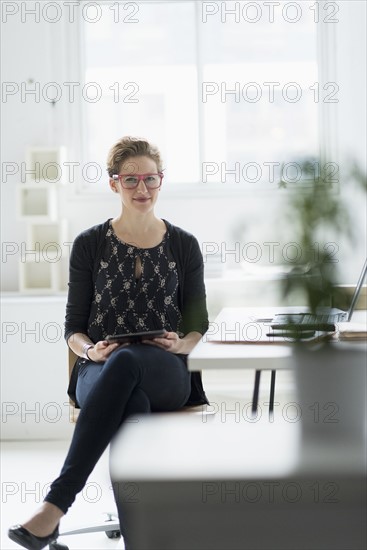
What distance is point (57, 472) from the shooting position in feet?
12.6

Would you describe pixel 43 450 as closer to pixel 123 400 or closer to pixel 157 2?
pixel 123 400

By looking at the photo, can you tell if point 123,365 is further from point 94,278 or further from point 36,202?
point 36,202

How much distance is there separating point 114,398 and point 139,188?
2.56 feet

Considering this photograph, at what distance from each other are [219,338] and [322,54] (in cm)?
293

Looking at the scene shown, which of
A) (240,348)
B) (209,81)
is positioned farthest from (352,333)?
(209,81)

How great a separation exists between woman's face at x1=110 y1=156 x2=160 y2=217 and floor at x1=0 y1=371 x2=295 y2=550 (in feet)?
2.46

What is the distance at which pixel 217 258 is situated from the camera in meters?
4.61

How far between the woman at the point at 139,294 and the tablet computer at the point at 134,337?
0.07ft

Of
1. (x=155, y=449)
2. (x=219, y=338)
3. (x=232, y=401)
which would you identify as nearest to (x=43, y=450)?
(x=232, y=401)

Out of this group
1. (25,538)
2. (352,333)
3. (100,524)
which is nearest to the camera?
(352,333)

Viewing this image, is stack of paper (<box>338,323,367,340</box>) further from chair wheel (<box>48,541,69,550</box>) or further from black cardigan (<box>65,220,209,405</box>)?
chair wheel (<box>48,541,69,550</box>)

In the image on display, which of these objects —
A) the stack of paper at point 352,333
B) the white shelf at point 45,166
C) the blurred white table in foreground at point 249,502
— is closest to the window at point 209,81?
the white shelf at point 45,166

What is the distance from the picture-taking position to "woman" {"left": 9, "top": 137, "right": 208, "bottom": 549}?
8.77 feet

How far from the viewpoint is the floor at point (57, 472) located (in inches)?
123
